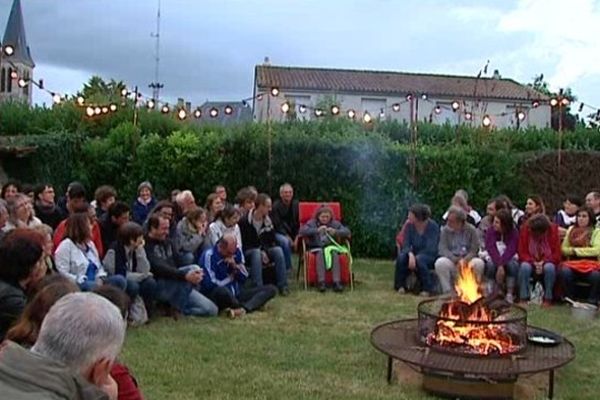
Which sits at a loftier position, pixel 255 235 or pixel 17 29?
pixel 17 29

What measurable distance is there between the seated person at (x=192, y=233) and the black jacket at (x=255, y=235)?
827mm

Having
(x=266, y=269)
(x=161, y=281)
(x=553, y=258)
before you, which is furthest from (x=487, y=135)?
(x=161, y=281)

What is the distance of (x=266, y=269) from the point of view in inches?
355

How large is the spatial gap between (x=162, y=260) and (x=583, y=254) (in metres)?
5.02

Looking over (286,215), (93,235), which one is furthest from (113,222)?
(286,215)

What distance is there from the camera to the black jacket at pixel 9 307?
3795 millimetres

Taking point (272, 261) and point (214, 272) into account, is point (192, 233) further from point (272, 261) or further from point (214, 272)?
point (272, 261)

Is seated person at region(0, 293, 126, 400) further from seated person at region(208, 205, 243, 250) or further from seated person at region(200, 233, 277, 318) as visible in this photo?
seated person at region(208, 205, 243, 250)

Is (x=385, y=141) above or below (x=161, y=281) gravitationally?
above

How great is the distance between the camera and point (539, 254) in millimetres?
8828

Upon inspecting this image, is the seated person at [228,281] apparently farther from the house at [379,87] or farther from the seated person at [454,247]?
the house at [379,87]

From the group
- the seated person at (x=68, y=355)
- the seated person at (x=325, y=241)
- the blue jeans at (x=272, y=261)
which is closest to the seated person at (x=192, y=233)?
the blue jeans at (x=272, y=261)

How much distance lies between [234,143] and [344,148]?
6.15 feet

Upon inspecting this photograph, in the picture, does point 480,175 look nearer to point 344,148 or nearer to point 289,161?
point 344,148
